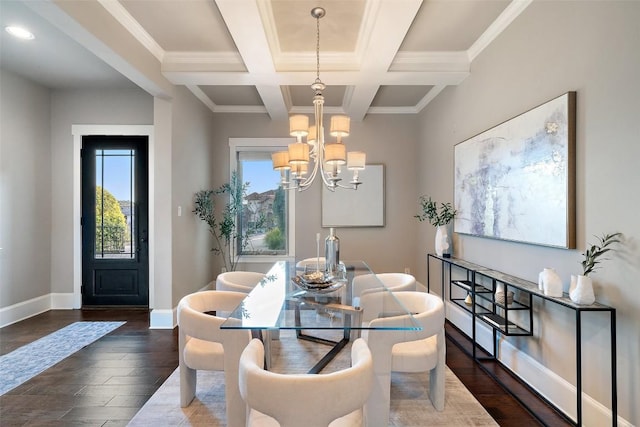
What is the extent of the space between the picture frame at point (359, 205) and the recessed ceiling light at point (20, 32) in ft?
11.7

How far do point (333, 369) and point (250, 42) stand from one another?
2.80m

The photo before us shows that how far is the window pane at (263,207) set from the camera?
4.98 metres

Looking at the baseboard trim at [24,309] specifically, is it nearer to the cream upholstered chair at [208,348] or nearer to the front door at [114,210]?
the front door at [114,210]

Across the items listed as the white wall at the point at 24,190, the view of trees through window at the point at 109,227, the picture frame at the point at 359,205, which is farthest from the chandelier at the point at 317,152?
the white wall at the point at 24,190

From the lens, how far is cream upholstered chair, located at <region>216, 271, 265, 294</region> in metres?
2.60

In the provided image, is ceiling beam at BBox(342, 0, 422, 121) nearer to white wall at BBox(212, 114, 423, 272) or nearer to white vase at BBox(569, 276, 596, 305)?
white wall at BBox(212, 114, 423, 272)

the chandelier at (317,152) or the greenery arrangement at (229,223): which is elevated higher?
the chandelier at (317,152)

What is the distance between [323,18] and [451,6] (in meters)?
Answer: 1.00

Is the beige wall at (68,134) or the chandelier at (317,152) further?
the beige wall at (68,134)

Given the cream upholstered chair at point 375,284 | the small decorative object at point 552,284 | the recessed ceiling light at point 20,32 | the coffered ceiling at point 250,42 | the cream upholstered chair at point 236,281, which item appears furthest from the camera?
the recessed ceiling light at point 20,32

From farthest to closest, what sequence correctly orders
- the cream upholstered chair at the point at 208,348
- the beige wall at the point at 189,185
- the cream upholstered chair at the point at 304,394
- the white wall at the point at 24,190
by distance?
the beige wall at the point at 189,185, the white wall at the point at 24,190, the cream upholstered chair at the point at 208,348, the cream upholstered chair at the point at 304,394

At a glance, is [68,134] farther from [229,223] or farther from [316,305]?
[316,305]

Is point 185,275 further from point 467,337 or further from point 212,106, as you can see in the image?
point 467,337

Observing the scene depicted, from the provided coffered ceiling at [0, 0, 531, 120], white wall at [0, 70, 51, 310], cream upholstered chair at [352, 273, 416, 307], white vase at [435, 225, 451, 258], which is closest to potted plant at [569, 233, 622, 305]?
cream upholstered chair at [352, 273, 416, 307]
